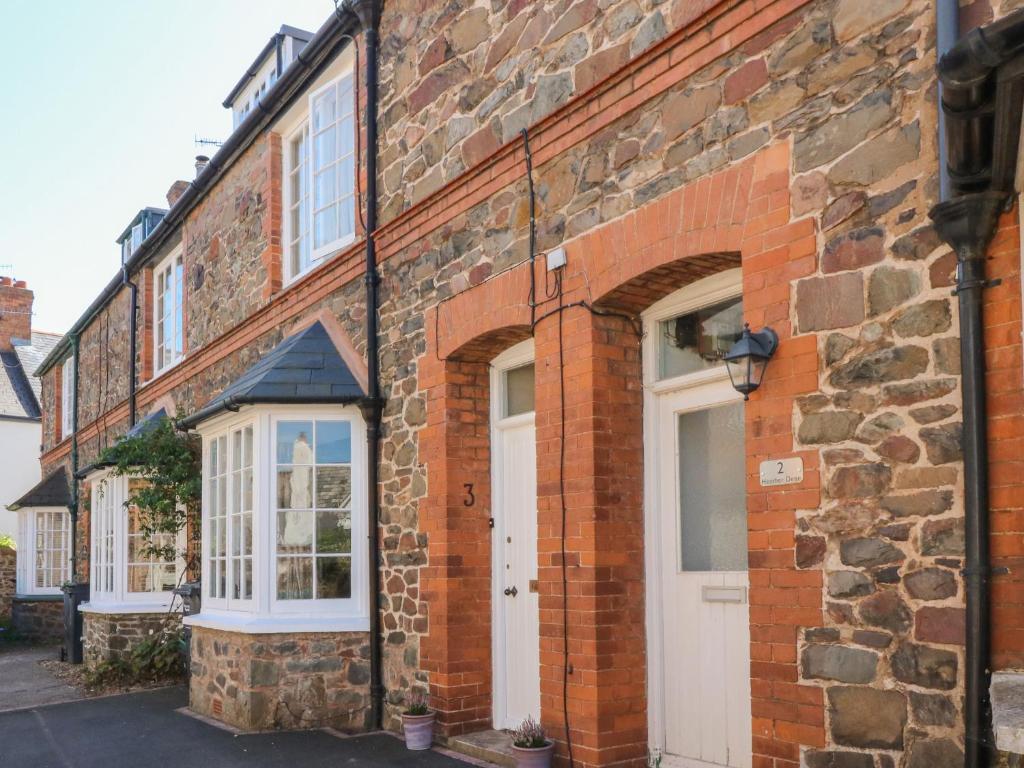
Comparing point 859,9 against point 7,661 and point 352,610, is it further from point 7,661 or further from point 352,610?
Result: point 7,661

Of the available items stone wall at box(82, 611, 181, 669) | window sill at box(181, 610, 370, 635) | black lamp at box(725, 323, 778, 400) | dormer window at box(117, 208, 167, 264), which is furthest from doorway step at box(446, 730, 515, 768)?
dormer window at box(117, 208, 167, 264)

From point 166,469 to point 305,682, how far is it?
4952mm

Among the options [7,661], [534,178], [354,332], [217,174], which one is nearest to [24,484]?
[7,661]

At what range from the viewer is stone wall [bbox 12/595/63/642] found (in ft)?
73.5

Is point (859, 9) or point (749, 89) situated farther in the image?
point (749, 89)

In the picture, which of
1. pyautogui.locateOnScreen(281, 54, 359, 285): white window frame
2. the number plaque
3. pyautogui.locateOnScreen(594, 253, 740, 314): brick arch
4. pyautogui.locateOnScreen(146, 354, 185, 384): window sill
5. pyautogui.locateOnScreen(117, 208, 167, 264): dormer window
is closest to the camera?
the number plaque

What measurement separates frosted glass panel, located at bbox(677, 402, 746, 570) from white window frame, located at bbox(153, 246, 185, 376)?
10.0 meters

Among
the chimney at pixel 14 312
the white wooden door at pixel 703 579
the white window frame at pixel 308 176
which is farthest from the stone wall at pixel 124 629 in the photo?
the chimney at pixel 14 312

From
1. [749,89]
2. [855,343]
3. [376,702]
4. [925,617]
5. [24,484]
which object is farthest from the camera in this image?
[24,484]

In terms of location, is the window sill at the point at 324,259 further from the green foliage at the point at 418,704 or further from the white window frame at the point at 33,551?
the white window frame at the point at 33,551

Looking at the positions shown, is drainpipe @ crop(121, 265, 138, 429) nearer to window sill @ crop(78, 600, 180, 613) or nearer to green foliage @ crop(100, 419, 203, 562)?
window sill @ crop(78, 600, 180, 613)

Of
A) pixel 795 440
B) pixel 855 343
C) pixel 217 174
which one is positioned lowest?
pixel 795 440

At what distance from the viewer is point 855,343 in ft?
15.8

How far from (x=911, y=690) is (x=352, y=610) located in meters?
5.65
